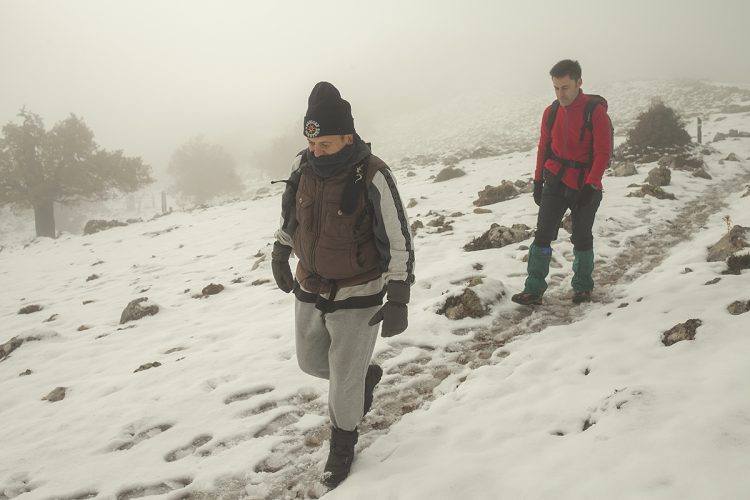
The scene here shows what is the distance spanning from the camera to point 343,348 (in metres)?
2.99

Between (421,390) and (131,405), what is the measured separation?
2.99m

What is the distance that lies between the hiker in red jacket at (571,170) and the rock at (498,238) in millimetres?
2457

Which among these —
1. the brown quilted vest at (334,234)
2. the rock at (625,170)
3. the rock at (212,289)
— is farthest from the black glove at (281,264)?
the rock at (625,170)

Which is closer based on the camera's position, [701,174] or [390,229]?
[390,229]

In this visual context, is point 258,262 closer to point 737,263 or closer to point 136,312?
point 136,312

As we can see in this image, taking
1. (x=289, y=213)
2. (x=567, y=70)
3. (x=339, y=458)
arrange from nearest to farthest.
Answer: (x=339, y=458) < (x=289, y=213) < (x=567, y=70)

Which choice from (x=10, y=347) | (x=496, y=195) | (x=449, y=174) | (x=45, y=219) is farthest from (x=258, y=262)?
(x=45, y=219)

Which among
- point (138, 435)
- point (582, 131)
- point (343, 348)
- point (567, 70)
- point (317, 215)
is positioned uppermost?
point (567, 70)

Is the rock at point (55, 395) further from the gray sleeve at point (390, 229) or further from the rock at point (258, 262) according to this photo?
the rock at point (258, 262)

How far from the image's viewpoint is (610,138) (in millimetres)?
4867

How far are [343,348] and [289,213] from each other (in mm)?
1093

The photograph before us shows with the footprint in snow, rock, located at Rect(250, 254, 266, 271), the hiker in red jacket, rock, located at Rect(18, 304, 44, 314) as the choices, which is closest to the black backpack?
the hiker in red jacket

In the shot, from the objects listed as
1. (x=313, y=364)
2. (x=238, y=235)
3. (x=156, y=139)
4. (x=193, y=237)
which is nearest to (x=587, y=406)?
(x=313, y=364)

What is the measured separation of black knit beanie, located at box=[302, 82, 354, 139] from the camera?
2.85 meters
